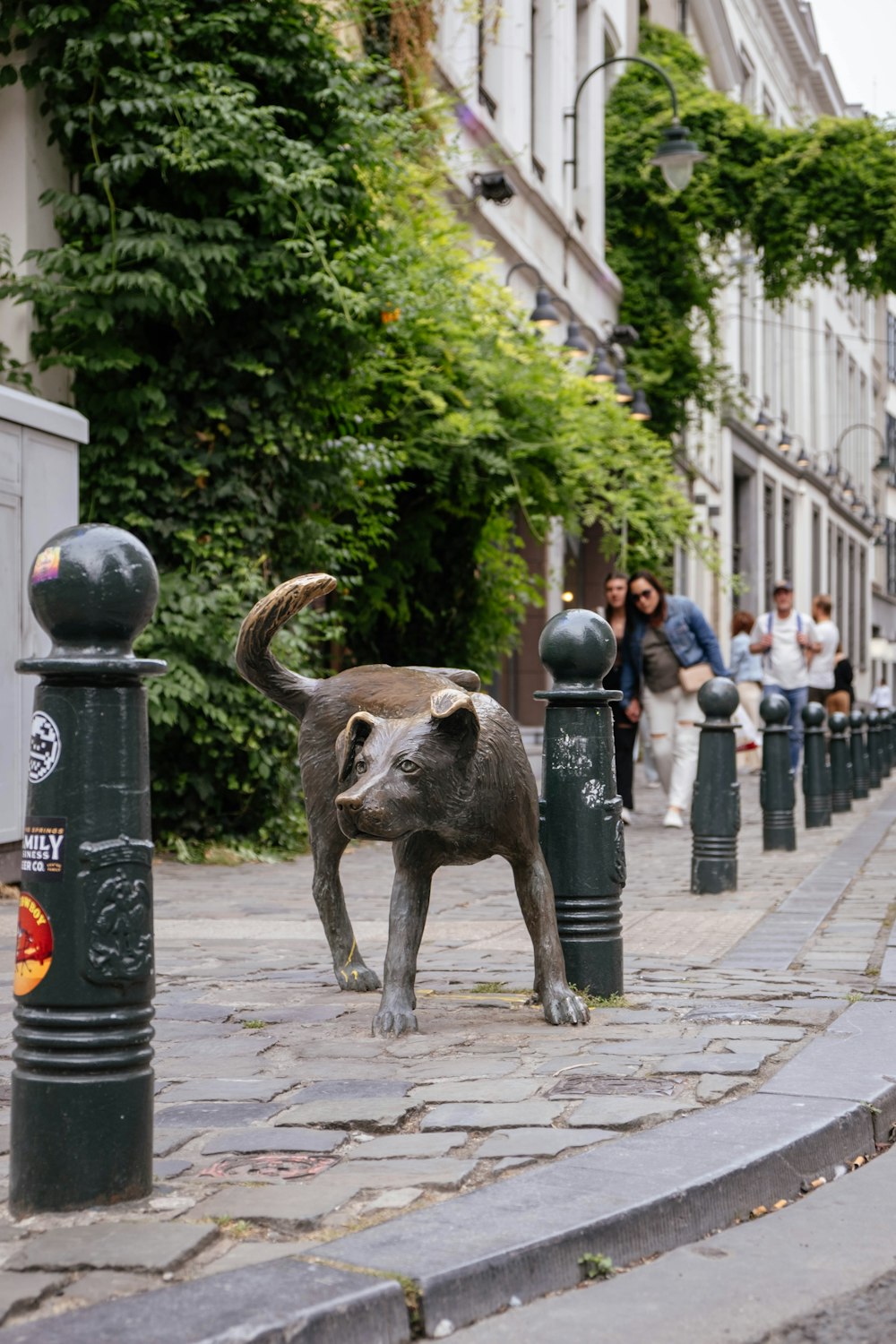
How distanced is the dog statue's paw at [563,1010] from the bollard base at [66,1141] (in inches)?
74.1

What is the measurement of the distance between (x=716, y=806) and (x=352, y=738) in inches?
164

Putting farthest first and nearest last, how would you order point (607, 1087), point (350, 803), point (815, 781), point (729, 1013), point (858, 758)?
point (858, 758) < point (815, 781) < point (729, 1013) < point (350, 803) < point (607, 1087)

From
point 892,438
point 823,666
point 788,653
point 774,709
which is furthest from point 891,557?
point 774,709

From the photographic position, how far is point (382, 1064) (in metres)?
4.10

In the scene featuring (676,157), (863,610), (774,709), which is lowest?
(774,709)

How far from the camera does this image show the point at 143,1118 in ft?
9.75

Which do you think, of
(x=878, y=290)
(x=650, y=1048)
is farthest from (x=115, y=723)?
(x=878, y=290)

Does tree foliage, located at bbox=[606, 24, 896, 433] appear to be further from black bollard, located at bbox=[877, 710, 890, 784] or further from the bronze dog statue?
the bronze dog statue

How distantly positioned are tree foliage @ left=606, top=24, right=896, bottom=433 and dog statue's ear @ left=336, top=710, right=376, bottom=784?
66.7ft

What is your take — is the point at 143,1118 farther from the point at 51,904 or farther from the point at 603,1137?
the point at 603,1137

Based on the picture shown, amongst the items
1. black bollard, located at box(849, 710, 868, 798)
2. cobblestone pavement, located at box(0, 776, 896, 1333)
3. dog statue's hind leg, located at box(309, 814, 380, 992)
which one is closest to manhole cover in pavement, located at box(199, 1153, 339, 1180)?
cobblestone pavement, located at box(0, 776, 896, 1333)

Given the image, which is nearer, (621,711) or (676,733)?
(621,711)

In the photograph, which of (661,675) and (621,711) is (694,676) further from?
(621,711)

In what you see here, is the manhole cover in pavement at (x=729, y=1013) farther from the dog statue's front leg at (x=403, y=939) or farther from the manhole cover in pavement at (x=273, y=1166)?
the manhole cover in pavement at (x=273, y=1166)
